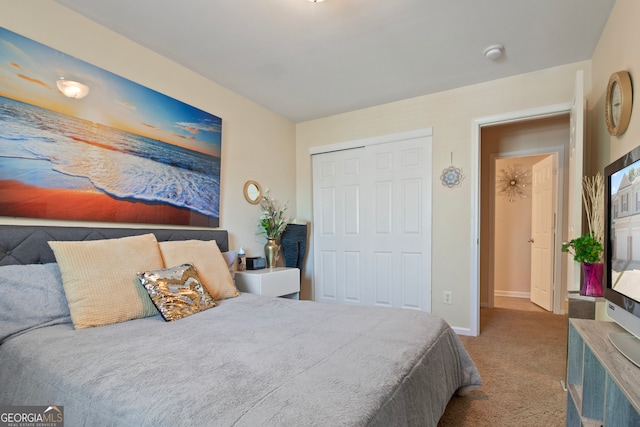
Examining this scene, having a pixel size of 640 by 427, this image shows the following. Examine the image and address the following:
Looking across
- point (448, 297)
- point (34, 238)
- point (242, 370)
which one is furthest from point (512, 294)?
point (34, 238)

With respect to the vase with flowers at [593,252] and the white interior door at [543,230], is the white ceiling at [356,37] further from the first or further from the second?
the white interior door at [543,230]

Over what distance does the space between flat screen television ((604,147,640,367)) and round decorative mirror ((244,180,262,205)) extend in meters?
2.84

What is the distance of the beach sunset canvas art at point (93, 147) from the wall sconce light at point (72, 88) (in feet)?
0.08

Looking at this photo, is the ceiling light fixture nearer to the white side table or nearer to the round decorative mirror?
the round decorative mirror

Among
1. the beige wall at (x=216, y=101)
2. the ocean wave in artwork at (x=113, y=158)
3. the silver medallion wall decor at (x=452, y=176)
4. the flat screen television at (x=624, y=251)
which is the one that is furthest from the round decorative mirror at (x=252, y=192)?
the flat screen television at (x=624, y=251)

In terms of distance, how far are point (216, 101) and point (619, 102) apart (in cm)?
303

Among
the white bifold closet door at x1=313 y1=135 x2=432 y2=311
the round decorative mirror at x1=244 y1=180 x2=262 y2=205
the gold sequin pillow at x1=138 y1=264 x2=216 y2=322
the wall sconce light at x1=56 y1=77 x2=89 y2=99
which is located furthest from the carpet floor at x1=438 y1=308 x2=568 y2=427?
the wall sconce light at x1=56 y1=77 x2=89 y2=99

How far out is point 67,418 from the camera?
98cm

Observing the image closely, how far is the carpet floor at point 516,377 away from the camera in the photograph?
169 cm

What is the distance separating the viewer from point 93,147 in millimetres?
2084

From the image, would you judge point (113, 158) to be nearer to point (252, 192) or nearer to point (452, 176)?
point (252, 192)

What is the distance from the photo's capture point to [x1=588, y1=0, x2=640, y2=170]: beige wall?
5.39 feet

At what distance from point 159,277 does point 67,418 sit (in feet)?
2.90

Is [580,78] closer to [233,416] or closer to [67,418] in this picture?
[233,416]
